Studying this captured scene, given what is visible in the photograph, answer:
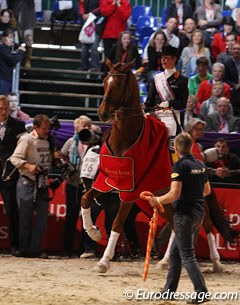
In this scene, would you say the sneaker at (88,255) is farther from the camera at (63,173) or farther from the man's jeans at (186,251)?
the man's jeans at (186,251)

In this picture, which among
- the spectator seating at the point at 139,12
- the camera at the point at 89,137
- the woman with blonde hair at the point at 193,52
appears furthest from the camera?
the spectator seating at the point at 139,12

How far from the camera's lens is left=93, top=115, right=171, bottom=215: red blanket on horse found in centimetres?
1232

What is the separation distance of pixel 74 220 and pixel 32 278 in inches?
106

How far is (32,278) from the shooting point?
11898 millimetres

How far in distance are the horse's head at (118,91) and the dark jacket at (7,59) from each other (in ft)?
19.9

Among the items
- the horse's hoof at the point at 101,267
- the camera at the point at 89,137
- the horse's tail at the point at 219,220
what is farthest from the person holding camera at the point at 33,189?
the horse's tail at the point at 219,220

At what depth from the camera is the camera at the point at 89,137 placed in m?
13.6

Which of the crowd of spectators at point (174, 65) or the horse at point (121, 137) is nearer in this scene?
the horse at point (121, 137)

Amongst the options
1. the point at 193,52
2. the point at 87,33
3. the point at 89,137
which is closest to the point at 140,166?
the point at 89,137

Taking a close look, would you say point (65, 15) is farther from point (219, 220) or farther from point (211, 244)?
point (211, 244)

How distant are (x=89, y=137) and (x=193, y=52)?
6.10 metres

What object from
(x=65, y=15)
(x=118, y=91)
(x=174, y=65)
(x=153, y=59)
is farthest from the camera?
(x=65, y=15)

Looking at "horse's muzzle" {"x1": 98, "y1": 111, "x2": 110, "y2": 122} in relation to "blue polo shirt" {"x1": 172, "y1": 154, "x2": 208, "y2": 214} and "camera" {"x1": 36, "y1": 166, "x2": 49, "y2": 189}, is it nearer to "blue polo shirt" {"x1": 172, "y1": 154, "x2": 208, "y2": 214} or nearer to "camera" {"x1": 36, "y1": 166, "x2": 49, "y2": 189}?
"blue polo shirt" {"x1": 172, "y1": 154, "x2": 208, "y2": 214}

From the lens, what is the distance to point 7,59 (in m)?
18.0
